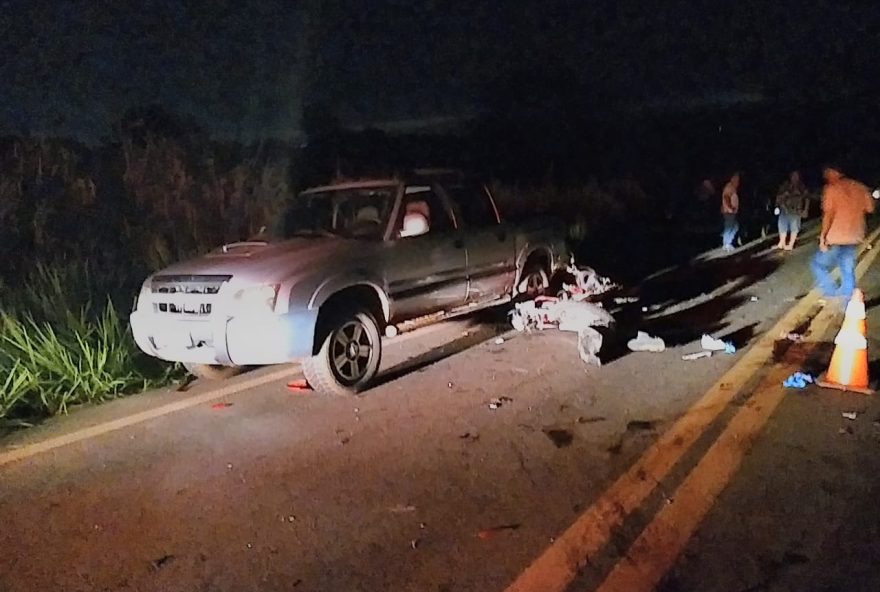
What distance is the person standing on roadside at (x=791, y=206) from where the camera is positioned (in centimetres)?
1770

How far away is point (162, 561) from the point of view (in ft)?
15.2

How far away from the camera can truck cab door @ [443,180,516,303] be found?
938 cm

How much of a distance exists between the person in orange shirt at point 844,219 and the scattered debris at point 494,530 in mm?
7748

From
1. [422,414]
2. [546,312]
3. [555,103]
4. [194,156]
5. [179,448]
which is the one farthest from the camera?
[555,103]

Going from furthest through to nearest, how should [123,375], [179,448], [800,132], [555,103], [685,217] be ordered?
1. [800,132]
2. [555,103]
3. [685,217]
4. [123,375]
5. [179,448]

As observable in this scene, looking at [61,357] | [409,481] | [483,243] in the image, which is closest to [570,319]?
[483,243]

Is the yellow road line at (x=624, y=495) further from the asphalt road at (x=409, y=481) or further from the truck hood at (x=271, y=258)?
the truck hood at (x=271, y=258)

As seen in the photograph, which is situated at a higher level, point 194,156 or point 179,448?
→ point 194,156

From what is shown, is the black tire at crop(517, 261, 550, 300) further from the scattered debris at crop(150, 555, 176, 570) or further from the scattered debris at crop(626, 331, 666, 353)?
the scattered debris at crop(150, 555, 176, 570)

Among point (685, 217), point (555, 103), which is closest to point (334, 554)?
point (685, 217)

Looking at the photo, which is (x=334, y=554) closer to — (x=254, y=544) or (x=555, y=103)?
(x=254, y=544)

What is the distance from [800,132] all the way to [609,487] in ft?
186

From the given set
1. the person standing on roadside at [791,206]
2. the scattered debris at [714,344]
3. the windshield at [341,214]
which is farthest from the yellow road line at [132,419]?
the person standing on roadside at [791,206]

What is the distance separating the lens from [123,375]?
845 centimetres
